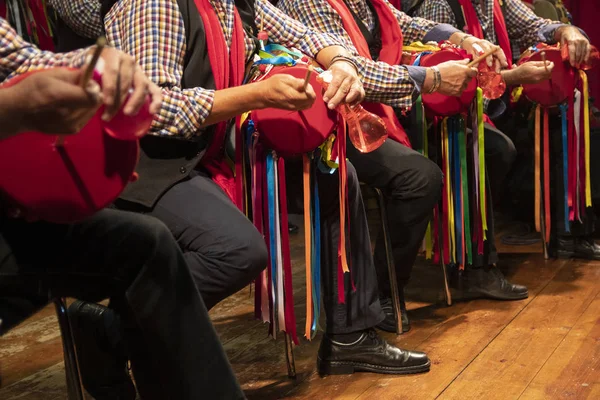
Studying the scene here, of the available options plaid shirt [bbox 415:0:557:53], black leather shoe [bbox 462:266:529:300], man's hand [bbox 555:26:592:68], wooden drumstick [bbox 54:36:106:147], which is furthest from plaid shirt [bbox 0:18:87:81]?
man's hand [bbox 555:26:592:68]

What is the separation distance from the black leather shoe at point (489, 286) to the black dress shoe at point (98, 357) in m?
1.18

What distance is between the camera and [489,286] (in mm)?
2281

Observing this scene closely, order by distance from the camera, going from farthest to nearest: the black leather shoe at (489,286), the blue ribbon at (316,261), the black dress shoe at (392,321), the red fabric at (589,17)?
1. the red fabric at (589,17)
2. the black leather shoe at (489,286)
3. the black dress shoe at (392,321)
4. the blue ribbon at (316,261)

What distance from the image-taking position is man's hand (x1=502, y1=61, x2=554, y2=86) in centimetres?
235

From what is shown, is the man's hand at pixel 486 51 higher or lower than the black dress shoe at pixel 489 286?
higher

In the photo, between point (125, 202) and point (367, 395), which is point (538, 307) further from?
point (125, 202)

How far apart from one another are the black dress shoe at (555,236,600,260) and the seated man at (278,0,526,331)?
0.87 metres

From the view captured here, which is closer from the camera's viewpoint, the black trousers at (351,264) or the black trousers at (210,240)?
the black trousers at (210,240)

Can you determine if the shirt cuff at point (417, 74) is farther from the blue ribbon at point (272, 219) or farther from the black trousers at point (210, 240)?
the black trousers at point (210, 240)

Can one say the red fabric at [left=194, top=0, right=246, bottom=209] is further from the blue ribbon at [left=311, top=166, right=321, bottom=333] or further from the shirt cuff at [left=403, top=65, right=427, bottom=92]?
the shirt cuff at [left=403, top=65, right=427, bottom=92]

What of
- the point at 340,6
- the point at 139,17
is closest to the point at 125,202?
the point at 139,17

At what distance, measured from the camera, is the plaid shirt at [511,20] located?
256 cm

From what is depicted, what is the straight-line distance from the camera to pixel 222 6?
5.38 feet

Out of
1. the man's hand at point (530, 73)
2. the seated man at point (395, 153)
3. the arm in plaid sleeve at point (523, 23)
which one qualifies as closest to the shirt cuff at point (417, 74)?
the seated man at point (395, 153)
